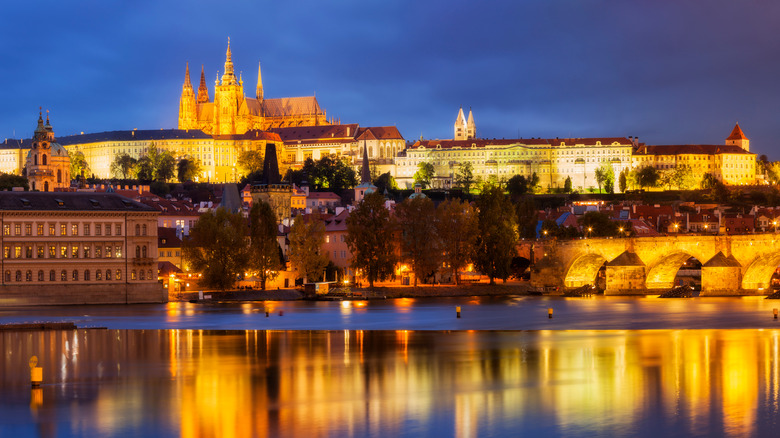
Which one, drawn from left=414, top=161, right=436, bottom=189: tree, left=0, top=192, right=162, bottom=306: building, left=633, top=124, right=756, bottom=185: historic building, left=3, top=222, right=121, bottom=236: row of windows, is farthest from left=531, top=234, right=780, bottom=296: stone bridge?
left=633, top=124, right=756, bottom=185: historic building

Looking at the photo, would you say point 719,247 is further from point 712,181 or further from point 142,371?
point 712,181

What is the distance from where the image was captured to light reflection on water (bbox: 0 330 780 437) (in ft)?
75.3

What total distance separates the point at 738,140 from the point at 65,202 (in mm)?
155827

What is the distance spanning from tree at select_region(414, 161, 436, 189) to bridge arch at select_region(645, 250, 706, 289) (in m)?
108

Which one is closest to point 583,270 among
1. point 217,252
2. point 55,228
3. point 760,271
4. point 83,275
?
point 760,271

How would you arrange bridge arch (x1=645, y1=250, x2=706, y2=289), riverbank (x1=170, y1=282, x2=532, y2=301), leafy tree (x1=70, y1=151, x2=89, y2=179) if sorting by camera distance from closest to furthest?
1. riverbank (x1=170, y1=282, x2=532, y2=301)
2. bridge arch (x1=645, y1=250, x2=706, y2=289)
3. leafy tree (x1=70, y1=151, x2=89, y2=179)

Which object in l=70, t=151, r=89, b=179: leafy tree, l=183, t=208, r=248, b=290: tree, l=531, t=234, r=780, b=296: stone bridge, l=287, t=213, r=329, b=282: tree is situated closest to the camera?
l=531, t=234, r=780, b=296: stone bridge

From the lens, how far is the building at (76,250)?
52.4 metres

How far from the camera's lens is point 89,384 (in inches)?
1102

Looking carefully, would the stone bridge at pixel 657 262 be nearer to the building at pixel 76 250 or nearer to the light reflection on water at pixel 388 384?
the light reflection on water at pixel 388 384

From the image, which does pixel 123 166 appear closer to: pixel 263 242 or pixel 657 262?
pixel 263 242

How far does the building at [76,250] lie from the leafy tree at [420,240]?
16.4 m

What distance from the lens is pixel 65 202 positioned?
53.9m

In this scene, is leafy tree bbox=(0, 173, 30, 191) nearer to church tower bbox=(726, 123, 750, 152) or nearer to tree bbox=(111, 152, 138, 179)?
tree bbox=(111, 152, 138, 179)
